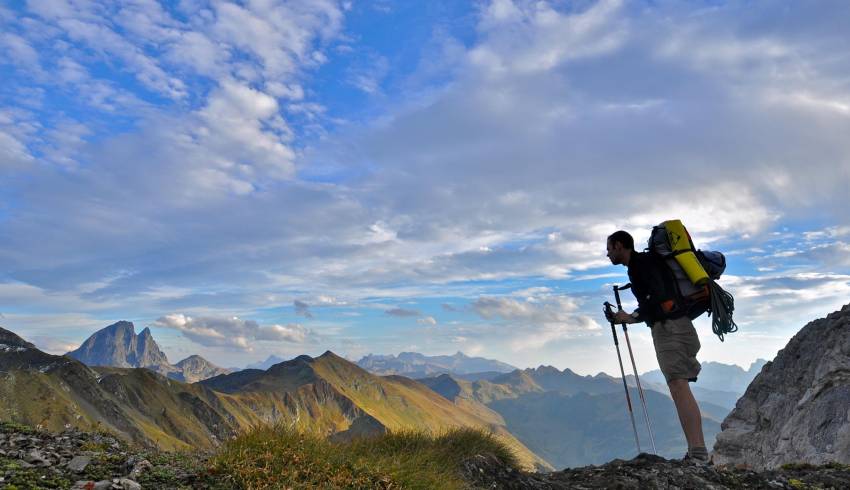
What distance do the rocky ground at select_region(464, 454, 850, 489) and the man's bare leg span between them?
0.54 m

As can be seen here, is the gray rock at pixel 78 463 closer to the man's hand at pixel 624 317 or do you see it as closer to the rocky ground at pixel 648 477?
the rocky ground at pixel 648 477

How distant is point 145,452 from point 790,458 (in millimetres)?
16927

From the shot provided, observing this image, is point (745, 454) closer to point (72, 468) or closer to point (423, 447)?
point (423, 447)

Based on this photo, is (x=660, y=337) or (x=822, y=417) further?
(x=822, y=417)

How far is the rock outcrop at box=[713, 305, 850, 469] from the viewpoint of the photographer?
14859mm

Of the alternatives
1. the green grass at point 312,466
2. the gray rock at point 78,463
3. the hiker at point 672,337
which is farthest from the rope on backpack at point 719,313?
the gray rock at point 78,463

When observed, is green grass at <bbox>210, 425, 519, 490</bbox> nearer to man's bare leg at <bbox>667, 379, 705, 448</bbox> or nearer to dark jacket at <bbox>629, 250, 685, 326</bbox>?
man's bare leg at <bbox>667, 379, 705, 448</bbox>

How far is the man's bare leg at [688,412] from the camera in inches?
386

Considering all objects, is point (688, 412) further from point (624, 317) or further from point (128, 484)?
point (128, 484)

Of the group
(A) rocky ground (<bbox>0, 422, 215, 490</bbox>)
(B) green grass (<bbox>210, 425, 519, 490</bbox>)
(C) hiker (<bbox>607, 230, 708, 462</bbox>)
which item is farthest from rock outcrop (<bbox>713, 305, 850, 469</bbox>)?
(A) rocky ground (<bbox>0, 422, 215, 490</bbox>)

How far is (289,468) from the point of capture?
6.57 metres

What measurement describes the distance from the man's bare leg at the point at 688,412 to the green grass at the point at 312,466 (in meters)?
4.44

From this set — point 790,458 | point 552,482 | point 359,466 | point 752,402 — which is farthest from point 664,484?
point 752,402

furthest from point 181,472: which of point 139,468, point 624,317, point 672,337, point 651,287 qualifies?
point 672,337
